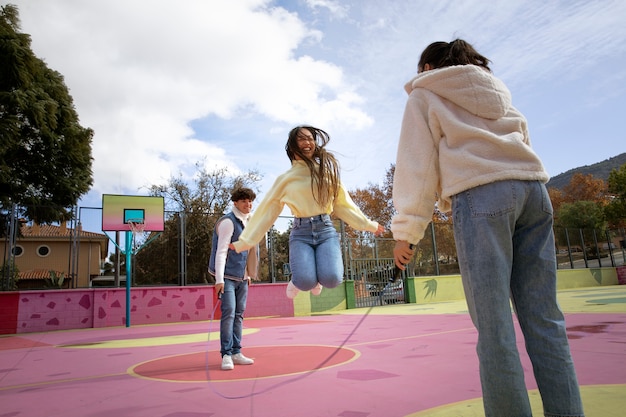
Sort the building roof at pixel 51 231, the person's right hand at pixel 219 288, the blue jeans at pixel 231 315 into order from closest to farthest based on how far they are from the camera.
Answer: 1. the blue jeans at pixel 231 315
2. the person's right hand at pixel 219 288
3. the building roof at pixel 51 231

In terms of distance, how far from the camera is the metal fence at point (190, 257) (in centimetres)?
1115

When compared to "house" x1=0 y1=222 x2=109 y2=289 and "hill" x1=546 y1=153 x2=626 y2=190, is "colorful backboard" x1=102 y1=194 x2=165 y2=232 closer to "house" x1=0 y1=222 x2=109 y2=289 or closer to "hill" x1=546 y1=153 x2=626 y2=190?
"house" x1=0 y1=222 x2=109 y2=289

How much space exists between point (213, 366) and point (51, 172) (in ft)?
63.7

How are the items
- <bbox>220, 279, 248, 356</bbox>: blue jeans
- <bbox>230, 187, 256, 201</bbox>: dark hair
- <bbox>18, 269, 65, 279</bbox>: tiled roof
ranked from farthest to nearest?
1. <bbox>18, 269, 65, 279</bbox>: tiled roof
2. <bbox>230, 187, 256, 201</bbox>: dark hair
3. <bbox>220, 279, 248, 356</bbox>: blue jeans

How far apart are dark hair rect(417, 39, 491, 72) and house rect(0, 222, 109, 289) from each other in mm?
10969

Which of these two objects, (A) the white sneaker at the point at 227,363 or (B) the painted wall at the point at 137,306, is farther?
(B) the painted wall at the point at 137,306

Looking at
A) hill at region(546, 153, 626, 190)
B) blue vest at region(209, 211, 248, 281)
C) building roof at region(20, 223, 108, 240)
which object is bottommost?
blue vest at region(209, 211, 248, 281)

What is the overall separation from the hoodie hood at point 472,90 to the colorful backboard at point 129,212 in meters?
11.8

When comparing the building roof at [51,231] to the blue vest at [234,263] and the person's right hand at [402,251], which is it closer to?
the blue vest at [234,263]

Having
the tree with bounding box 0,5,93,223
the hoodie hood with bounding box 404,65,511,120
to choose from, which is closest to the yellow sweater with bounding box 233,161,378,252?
the hoodie hood with bounding box 404,65,511,120

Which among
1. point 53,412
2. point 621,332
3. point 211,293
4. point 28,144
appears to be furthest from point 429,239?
point 28,144

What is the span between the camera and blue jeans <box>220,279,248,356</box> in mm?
3951

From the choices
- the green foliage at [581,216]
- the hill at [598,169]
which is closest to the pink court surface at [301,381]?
the green foliage at [581,216]

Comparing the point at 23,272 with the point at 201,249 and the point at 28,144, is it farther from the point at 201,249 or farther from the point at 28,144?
the point at 28,144
